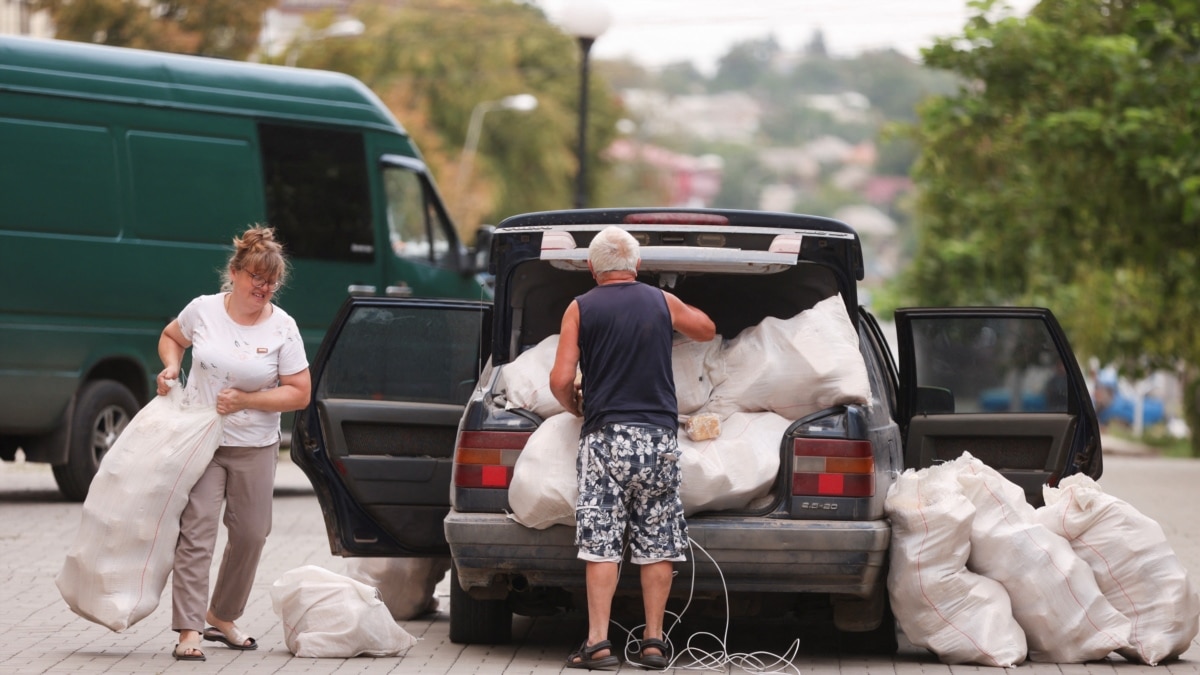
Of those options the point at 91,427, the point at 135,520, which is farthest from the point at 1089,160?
the point at 135,520

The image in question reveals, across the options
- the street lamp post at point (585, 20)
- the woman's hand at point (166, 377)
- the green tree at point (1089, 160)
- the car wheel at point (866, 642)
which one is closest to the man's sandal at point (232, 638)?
the woman's hand at point (166, 377)

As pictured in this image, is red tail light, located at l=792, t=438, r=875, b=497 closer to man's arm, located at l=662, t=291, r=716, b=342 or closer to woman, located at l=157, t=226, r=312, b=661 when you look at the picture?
man's arm, located at l=662, t=291, r=716, b=342

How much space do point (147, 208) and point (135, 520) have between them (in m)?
7.18

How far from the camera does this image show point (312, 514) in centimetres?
1414

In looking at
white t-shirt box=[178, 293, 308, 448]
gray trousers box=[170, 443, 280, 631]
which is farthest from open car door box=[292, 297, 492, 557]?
white t-shirt box=[178, 293, 308, 448]

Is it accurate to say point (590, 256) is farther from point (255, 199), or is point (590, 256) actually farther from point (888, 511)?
point (255, 199)

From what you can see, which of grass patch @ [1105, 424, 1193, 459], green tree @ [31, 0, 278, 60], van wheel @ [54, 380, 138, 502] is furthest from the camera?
grass patch @ [1105, 424, 1193, 459]

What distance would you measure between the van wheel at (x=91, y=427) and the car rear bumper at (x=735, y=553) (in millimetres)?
7060

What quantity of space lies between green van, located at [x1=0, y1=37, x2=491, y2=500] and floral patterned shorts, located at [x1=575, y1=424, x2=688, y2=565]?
705 cm

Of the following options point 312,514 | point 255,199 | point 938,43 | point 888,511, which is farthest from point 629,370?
point 938,43

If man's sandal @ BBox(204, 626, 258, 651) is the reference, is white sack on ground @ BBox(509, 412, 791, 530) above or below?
above

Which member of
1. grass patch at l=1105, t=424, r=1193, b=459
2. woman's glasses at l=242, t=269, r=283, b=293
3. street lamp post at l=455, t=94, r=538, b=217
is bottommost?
grass patch at l=1105, t=424, r=1193, b=459

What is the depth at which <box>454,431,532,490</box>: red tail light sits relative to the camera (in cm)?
755

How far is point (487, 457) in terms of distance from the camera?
758 centimetres
